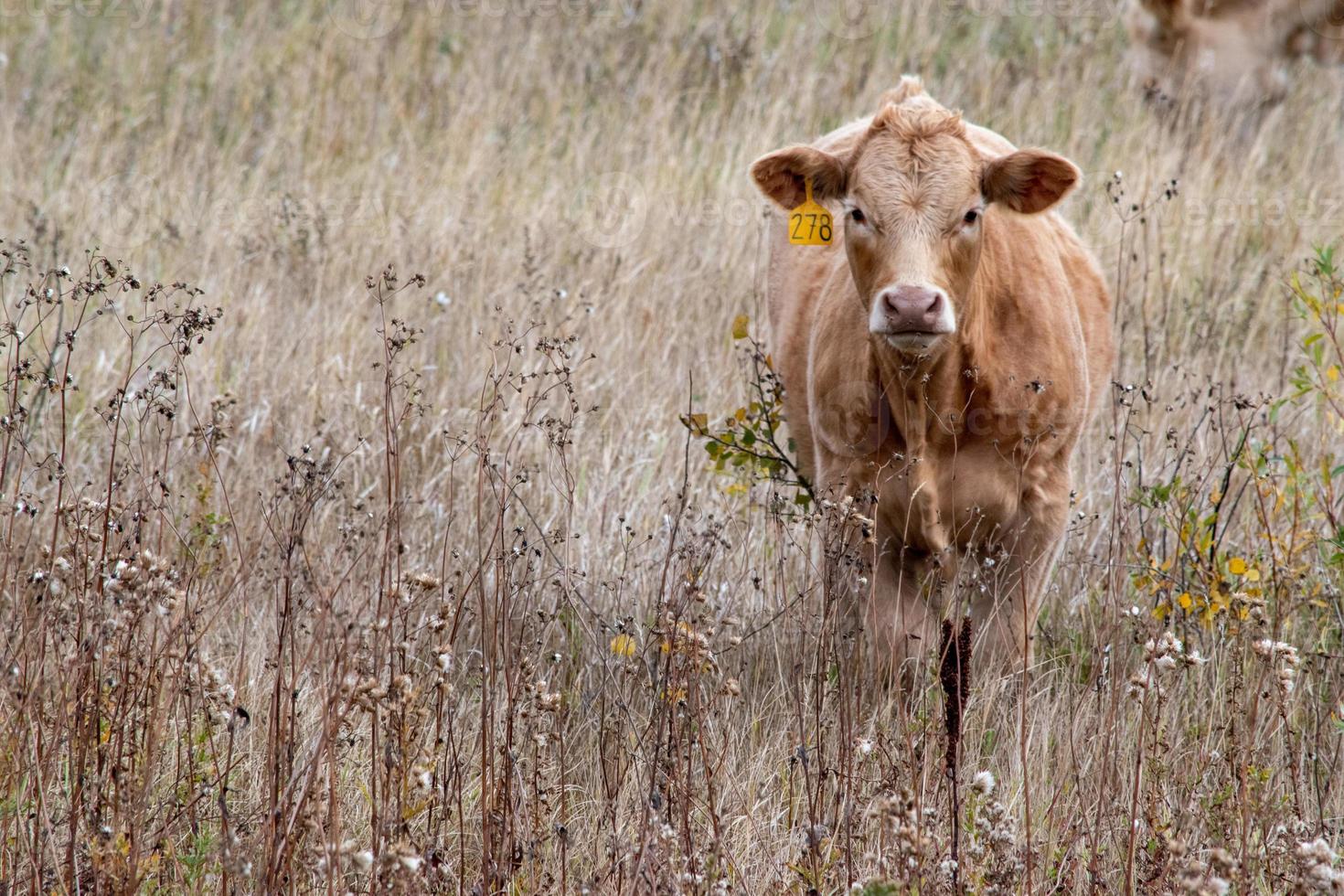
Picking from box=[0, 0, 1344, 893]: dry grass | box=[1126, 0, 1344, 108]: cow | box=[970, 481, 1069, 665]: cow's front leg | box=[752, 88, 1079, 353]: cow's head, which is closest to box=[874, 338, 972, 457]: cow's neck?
box=[752, 88, 1079, 353]: cow's head

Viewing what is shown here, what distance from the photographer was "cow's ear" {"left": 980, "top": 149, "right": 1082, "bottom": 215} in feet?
13.4

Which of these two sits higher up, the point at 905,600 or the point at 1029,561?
the point at 1029,561

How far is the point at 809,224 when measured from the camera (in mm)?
4453

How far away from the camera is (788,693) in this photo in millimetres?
4152

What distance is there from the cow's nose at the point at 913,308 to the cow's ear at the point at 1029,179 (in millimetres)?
596

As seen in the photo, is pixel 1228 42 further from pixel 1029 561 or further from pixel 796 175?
pixel 1029 561

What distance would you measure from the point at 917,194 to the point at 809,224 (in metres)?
0.50

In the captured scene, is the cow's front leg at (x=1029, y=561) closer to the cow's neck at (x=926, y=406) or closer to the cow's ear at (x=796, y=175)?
the cow's neck at (x=926, y=406)

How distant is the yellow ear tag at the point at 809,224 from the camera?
175 inches

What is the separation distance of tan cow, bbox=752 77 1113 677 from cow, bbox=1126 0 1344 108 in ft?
17.8

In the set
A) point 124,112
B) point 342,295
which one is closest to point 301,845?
point 342,295

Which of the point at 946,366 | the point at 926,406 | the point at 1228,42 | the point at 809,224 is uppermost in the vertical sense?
the point at 1228,42

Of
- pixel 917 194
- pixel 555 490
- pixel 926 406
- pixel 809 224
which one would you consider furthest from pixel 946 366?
pixel 555 490

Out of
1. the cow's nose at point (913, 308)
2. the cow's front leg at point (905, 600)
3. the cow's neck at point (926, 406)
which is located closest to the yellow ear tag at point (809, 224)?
the cow's neck at point (926, 406)
